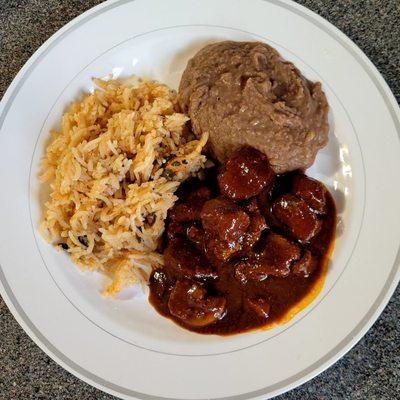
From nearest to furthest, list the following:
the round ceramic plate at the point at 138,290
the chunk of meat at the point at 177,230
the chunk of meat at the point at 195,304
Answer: the round ceramic plate at the point at 138,290 → the chunk of meat at the point at 195,304 → the chunk of meat at the point at 177,230

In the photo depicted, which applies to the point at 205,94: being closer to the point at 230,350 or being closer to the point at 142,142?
the point at 142,142

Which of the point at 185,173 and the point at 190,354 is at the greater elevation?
the point at 185,173

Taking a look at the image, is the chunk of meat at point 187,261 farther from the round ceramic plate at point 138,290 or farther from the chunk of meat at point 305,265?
the chunk of meat at point 305,265

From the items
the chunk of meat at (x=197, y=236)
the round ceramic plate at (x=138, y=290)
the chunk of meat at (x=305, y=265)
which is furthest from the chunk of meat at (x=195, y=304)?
the chunk of meat at (x=305, y=265)

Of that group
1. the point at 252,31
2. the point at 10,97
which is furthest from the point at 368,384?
the point at 10,97

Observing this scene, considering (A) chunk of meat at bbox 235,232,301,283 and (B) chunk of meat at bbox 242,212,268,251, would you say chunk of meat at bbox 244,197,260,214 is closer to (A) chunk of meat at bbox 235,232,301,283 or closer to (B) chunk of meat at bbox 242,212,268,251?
(B) chunk of meat at bbox 242,212,268,251
